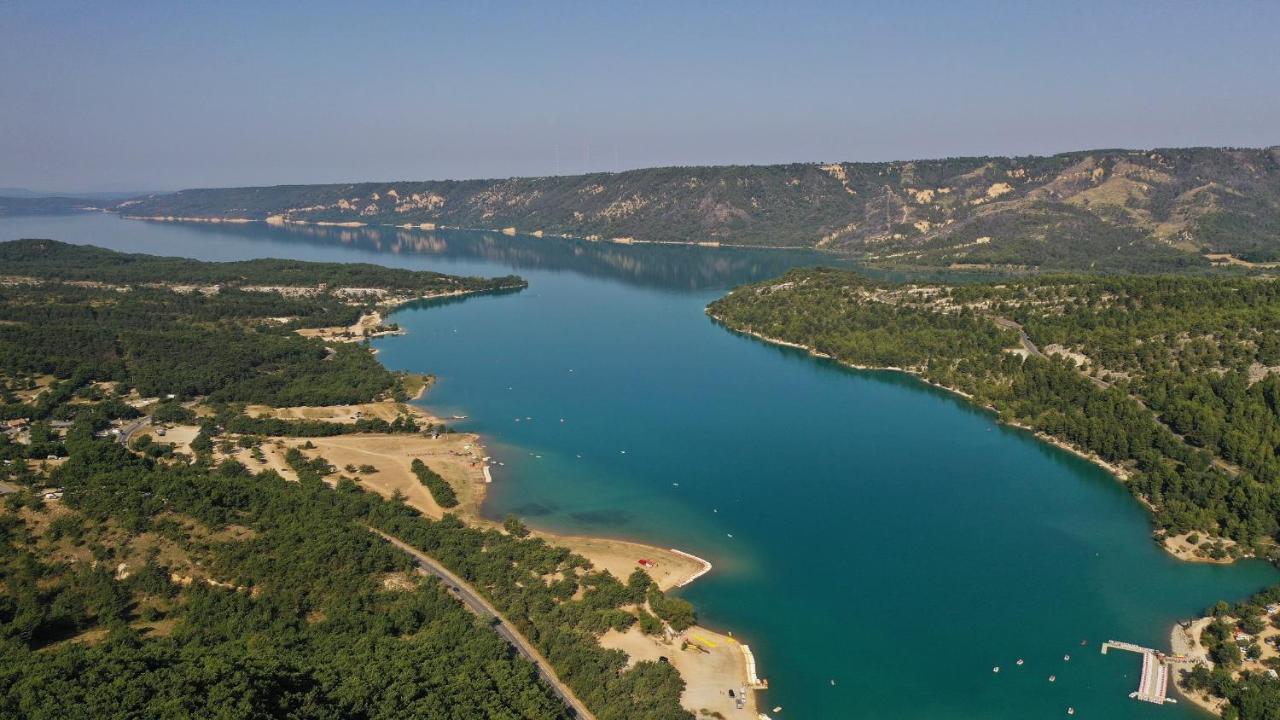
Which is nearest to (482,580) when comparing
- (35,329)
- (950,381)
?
(950,381)

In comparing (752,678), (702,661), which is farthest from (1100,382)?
(702,661)

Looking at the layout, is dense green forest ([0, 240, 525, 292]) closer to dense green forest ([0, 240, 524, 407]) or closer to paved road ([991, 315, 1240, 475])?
dense green forest ([0, 240, 524, 407])

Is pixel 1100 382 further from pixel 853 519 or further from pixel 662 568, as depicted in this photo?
pixel 662 568

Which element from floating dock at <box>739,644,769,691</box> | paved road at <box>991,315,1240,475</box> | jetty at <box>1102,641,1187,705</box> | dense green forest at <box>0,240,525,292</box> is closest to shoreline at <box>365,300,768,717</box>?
floating dock at <box>739,644,769,691</box>

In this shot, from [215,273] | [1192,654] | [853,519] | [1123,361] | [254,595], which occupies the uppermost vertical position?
[215,273]

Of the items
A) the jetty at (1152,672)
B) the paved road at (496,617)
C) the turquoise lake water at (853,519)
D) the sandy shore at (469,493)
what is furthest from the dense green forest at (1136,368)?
the paved road at (496,617)
